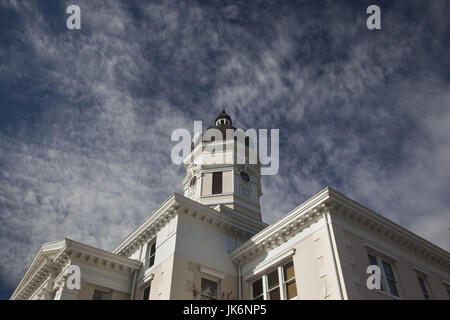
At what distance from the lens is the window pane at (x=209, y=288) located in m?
16.5

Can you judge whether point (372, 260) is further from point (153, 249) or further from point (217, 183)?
point (217, 183)

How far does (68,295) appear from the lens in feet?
50.8

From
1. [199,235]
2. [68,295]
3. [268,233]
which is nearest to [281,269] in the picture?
[268,233]

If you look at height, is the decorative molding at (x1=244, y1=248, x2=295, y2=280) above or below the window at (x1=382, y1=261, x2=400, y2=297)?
above

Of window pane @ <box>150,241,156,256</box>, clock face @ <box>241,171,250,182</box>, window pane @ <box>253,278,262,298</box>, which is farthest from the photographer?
clock face @ <box>241,171,250,182</box>

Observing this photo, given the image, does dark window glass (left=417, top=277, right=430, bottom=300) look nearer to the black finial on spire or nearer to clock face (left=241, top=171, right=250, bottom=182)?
clock face (left=241, top=171, right=250, bottom=182)

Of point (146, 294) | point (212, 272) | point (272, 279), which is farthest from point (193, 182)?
point (272, 279)

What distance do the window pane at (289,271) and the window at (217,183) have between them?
10083mm

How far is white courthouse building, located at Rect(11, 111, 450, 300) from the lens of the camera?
14133 millimetres

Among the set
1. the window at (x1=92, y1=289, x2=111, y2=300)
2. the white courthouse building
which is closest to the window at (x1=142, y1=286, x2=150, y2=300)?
the white courthouse building

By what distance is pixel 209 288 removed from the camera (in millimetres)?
16766

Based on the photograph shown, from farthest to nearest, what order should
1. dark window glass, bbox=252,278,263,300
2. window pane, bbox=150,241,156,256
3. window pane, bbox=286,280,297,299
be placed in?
1. window pane, bbox=150,241,156,256
2. dark window glass, bbox=252,278,263,300
3. window pane, bbox=286,280,297,299

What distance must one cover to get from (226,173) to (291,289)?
12178mm

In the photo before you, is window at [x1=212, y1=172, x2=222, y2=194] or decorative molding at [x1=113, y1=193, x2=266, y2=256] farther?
window at [x1=212, y1=172, x2=222, y2=194]
